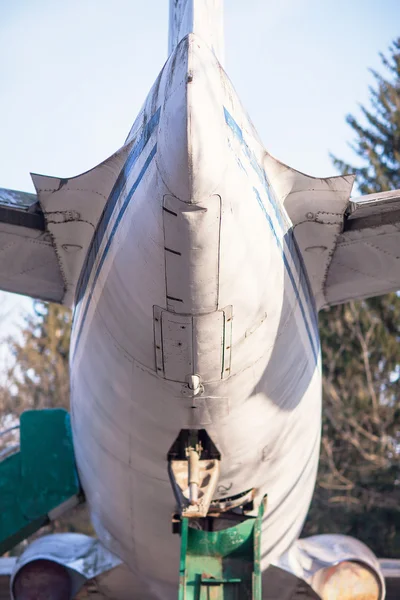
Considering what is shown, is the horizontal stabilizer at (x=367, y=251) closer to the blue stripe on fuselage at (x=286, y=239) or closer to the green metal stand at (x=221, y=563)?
the blue stripe on fuselage at (x=286, y=239)

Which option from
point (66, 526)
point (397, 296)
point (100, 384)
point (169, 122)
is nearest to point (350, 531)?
point (397, 296)

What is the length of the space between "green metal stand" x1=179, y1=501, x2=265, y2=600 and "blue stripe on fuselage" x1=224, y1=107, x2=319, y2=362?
142cm

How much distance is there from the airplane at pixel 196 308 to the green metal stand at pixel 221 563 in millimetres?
11

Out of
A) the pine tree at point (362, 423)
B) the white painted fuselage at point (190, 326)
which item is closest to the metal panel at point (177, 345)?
the white painted fuselage at point (190, 326)

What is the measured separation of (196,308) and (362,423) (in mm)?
20007

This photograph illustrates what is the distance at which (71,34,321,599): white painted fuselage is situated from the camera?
3803 mm

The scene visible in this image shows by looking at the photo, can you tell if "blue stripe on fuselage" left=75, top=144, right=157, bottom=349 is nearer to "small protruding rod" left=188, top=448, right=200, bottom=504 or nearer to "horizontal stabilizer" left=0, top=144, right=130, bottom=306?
"horizontal stabilizer" left=0, top=144, right=130, bottom=306

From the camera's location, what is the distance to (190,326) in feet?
14.3

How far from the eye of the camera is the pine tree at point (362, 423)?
22297 millimetres

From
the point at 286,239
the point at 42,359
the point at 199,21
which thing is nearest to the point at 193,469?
the point at 286,239

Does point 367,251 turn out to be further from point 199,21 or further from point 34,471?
point 34,471

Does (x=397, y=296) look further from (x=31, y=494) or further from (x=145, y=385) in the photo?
(x=145, y=385)

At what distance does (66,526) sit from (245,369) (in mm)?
→ 26070


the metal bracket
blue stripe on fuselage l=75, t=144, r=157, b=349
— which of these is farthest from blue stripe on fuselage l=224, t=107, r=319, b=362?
the metal bracket
